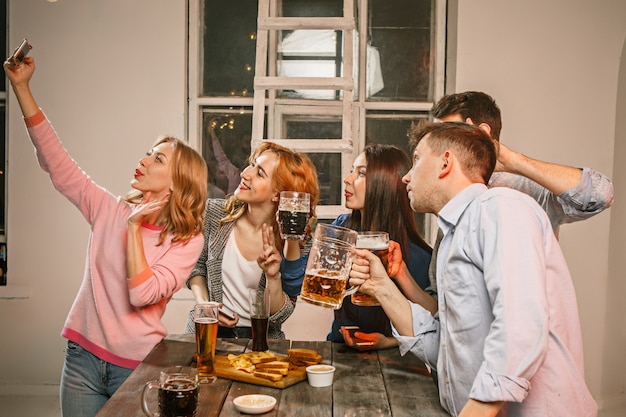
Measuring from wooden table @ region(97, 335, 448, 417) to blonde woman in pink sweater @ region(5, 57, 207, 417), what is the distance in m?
0.18

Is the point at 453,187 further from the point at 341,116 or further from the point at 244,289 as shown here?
the point at 341,116

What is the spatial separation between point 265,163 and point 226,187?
1.53 metres

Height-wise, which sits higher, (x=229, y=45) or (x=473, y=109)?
(x=229, y=45)

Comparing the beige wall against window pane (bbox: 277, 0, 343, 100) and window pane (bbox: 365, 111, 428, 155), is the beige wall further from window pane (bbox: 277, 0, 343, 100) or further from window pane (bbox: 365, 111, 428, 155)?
window pane (bbox: 277, 0, 343, 100)

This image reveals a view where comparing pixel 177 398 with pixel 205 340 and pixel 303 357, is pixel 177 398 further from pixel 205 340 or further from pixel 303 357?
pixel 303 357

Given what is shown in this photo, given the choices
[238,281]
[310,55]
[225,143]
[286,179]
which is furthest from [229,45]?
[238,281]

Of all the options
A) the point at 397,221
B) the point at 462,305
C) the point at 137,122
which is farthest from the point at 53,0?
the point at 462,305

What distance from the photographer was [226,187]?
4480 millimetres

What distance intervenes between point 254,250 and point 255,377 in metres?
0.97

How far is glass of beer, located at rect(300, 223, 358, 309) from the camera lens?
2051 mm

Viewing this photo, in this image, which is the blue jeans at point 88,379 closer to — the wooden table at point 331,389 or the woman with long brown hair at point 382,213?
the wooden table at point 331,389

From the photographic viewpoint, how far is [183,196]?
2.75 metres

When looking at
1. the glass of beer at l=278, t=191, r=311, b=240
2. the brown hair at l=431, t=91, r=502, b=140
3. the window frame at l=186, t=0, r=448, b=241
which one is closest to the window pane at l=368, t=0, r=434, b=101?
the window frame at l=186, t=0, r=448, b=241

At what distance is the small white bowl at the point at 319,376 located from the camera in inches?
82.3
